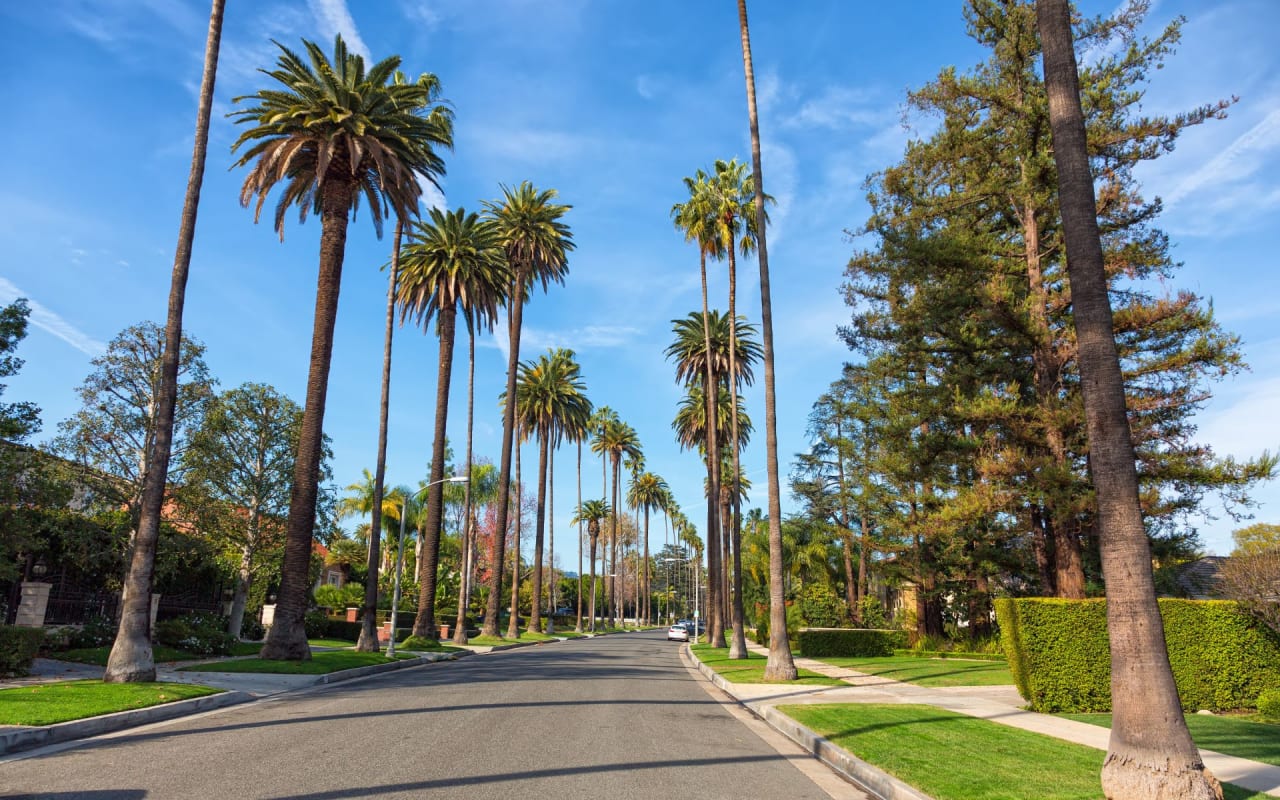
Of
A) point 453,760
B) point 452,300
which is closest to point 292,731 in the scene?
point 453,760

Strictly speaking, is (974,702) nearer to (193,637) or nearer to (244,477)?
(193,637)

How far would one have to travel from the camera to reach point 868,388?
34812mm

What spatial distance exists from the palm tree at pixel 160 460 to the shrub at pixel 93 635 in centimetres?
825

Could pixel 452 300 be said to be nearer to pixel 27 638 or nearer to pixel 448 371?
pixel 448 371

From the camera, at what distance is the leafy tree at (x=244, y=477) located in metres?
30.3

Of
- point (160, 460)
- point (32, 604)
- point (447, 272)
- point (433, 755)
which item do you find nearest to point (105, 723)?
point (433, 755)

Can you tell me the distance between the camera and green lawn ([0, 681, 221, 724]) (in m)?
10.9

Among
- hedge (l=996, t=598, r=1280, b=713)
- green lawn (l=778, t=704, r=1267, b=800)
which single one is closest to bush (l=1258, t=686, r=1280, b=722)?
hedge (l=996, t=598, r=1280, b=713)

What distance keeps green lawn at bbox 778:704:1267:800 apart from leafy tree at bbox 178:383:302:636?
25281mm

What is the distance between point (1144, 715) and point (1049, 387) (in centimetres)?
1578

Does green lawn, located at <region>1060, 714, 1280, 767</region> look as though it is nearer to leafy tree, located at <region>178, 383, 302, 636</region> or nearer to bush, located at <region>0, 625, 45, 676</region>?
bush, located at <region>0, 625, 45, 676</region>

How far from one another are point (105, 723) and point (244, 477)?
23.1 meters

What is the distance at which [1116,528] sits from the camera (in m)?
8.19

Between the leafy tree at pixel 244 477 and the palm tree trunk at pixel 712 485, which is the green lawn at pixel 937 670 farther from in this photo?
the leafy tree at pixel 244 477
